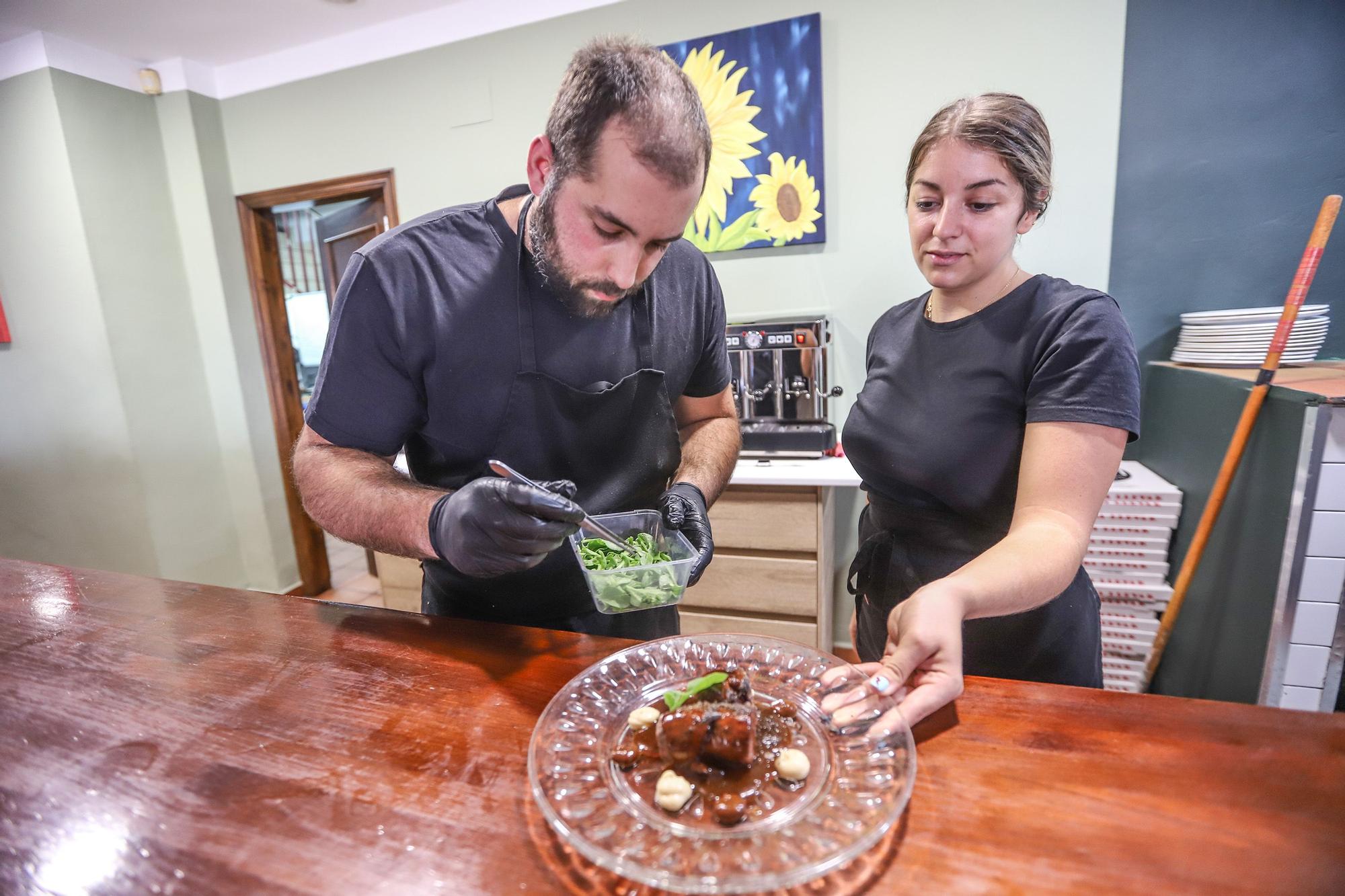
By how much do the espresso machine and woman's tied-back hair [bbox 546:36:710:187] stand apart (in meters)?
1.53

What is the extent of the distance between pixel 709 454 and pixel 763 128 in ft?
5.95

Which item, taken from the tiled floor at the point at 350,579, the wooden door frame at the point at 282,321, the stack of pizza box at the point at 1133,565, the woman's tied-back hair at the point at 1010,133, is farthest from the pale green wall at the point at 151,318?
the stack of pizza box at the point at 1133,565

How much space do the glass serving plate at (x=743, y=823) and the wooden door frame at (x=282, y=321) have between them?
325cm

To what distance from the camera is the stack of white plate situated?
203cm

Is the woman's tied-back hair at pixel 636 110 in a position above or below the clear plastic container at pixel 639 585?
above

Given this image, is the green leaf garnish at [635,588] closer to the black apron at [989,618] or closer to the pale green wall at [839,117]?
the black apron at [989,618]

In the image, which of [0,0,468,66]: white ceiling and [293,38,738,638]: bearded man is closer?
[293,38,738,638]: bearded man

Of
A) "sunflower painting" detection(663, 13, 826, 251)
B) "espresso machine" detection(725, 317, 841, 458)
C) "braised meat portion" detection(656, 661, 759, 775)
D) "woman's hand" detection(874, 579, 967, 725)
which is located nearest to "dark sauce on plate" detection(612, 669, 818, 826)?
"braised meat portion" detection(656, 661, 759, 775)

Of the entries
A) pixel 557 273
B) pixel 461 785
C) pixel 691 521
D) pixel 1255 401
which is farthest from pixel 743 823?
pixel 1255 401

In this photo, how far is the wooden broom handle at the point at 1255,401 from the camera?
1.74 meters

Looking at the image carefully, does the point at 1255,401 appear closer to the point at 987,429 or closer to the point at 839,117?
the point at 987,429

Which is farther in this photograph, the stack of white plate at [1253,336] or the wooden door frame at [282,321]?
the wooden door frame at [282,321]

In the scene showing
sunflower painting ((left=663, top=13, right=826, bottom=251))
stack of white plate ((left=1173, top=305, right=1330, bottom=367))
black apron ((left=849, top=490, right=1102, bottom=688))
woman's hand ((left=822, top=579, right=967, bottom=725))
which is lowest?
black apron ((left=849, top=490, right=1102, bottom=688))

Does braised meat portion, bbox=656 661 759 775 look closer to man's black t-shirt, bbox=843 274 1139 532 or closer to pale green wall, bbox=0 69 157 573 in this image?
man's black t-shirt, bbox=843 274 1139 532
